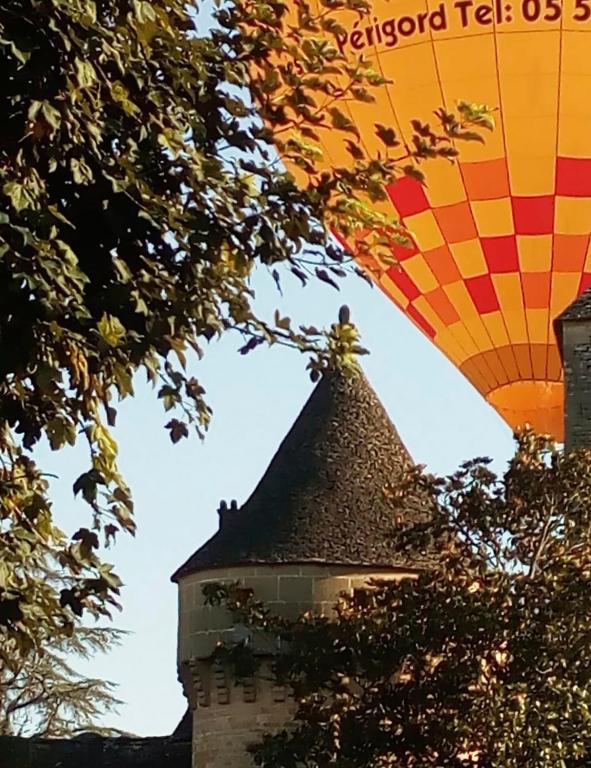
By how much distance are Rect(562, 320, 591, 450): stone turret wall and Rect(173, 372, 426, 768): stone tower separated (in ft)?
9.78

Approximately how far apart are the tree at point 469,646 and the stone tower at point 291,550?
56.7 inches

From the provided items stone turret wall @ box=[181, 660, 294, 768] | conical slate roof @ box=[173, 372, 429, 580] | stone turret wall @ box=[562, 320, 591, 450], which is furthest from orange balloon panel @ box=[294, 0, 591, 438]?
stone turret wall @ box=[181, 660, 294, 768]

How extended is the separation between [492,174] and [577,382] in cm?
387

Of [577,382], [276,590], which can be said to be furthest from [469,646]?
[577,382]

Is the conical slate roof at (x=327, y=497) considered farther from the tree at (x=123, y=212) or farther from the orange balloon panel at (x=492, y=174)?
the tree at (x=123, y=212)

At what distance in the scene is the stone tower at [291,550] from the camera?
860 inches

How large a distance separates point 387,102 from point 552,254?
2698 millimetres

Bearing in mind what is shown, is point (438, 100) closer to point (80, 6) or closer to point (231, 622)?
point (231, 622)

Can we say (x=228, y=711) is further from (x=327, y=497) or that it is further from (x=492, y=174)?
(x=492, y=174)

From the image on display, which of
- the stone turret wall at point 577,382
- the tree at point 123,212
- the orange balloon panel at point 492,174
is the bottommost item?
the tree at point 123,212

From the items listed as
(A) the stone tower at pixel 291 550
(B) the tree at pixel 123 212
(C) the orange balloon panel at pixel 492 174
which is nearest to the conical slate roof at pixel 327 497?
(A) the stone tower at pixel 291 550

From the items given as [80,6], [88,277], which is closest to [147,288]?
[88,277]

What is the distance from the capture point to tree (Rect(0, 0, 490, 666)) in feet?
28.0

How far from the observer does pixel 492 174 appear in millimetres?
23078
